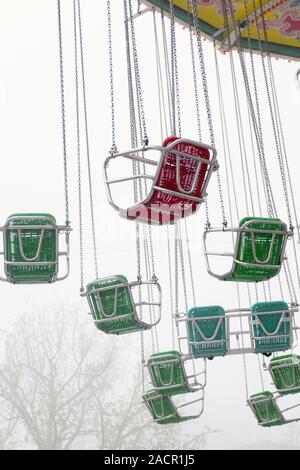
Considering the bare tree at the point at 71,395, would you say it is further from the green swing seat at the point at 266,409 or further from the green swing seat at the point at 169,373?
the green swing seat at the point at 169,373

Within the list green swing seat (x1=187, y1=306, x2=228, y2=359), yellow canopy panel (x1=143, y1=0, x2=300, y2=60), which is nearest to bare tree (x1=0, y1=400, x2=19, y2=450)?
yellow canopy panel (x1=143, y1=0, x2=300, y2=60)

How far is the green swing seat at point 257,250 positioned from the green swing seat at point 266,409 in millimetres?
1920

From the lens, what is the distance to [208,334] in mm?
3990

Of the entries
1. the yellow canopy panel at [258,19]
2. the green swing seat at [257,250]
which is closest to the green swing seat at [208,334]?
the green swing seat at [257,250]

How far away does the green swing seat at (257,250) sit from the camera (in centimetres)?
310

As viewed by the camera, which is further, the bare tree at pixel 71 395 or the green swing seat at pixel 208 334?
the bare tree at pixel 71 395

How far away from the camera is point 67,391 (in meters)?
11.8

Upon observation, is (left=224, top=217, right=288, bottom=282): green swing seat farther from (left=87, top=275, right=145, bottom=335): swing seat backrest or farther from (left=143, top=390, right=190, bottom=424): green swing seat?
(left=143, top=390, right=190, bottom=424): green swing seat

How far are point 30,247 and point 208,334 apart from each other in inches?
53.5

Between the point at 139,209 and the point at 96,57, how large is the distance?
417 inches

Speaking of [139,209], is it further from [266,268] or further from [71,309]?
[71,309]

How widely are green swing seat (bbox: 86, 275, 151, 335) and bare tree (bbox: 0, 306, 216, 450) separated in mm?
8089

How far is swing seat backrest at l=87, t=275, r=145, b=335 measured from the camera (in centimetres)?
367

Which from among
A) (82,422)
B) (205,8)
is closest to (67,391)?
(82,422)
